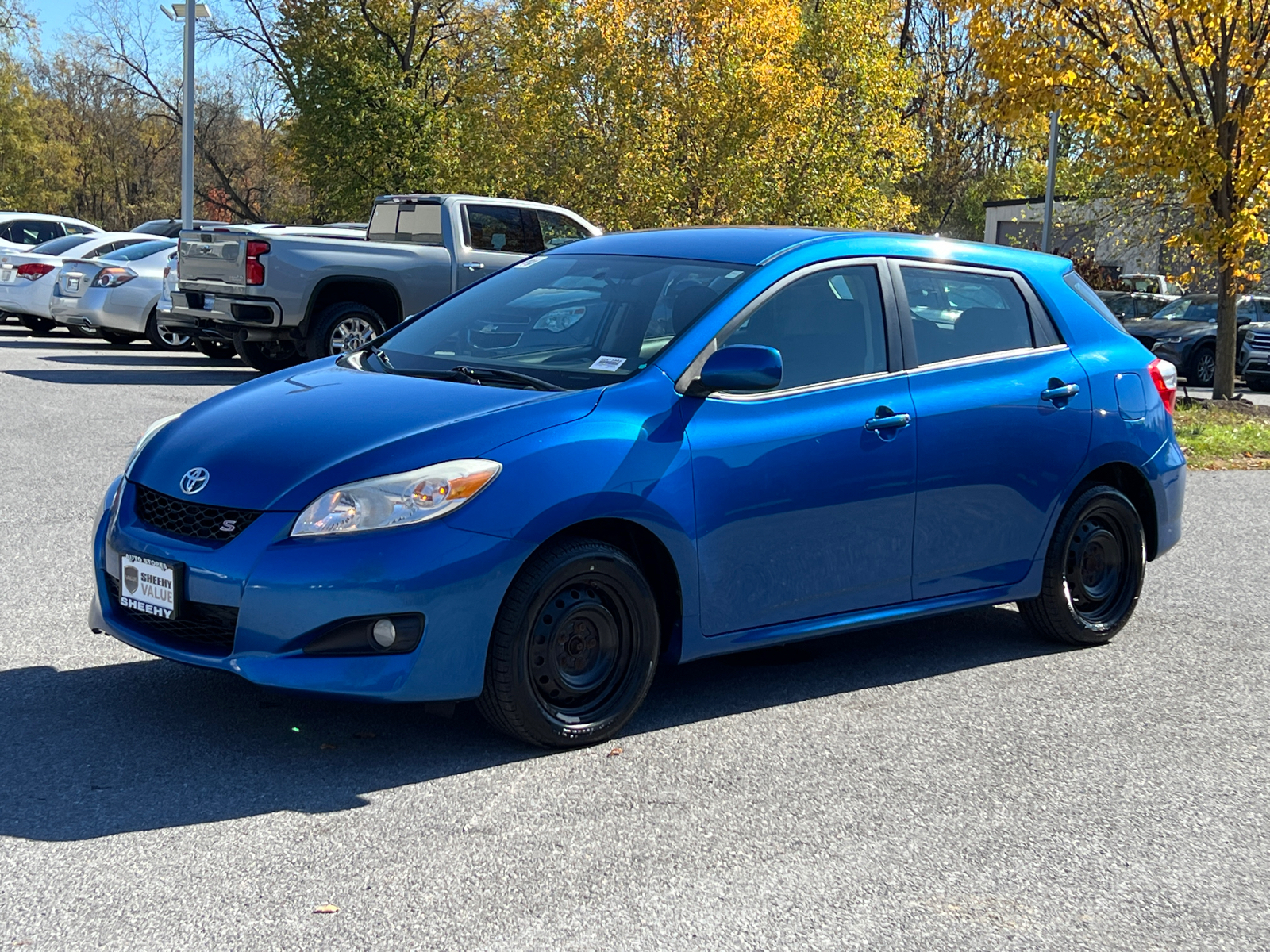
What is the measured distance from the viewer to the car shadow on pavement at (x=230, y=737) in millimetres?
4184

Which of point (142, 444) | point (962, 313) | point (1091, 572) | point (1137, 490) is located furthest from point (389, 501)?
point (1137, 490)

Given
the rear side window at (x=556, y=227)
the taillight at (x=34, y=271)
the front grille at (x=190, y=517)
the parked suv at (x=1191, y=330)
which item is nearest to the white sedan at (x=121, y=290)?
the taillight at (x=34, y=271)

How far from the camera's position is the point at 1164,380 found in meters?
6.84

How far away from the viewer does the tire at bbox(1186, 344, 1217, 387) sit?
2653 centimetres

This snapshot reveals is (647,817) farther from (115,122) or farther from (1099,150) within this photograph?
(115,122)

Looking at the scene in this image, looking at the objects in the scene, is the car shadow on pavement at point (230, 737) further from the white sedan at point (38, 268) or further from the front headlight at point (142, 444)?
the white sedan at point (38, 268)

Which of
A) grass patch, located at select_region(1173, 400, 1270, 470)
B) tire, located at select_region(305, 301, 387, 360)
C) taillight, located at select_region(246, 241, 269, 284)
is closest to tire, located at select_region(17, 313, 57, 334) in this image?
taillight, located at select_region(246, 241, 269, 284)

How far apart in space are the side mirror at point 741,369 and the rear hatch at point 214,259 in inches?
441

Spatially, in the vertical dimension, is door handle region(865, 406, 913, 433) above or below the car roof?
below

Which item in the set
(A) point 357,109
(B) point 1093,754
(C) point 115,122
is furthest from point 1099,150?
(C) point 115,122

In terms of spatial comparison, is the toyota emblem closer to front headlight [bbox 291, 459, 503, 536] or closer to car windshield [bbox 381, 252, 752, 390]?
front headlight [bbox 291, 459, 503, 536]

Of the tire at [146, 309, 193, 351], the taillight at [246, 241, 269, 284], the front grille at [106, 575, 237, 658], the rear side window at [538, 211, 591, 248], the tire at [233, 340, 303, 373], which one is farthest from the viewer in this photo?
the tire at [146, 309, 193, 351]

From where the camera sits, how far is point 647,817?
4.26 m

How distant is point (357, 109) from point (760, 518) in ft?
117
